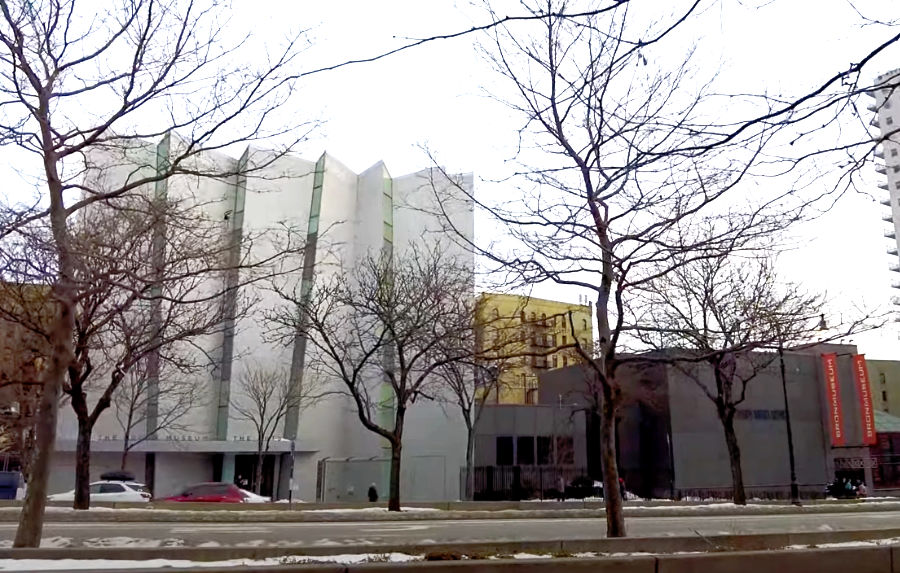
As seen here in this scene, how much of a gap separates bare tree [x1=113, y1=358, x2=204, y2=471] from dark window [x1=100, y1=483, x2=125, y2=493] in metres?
9.77

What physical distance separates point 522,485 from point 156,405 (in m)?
20.6

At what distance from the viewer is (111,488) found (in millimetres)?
28875

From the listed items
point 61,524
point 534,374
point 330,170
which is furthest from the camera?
point 534,374

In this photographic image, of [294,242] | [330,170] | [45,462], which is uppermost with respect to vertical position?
[330,170]

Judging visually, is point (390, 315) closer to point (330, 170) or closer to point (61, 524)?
point (61, 524)

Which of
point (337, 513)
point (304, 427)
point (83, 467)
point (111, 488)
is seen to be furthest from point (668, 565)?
point (304, 427)

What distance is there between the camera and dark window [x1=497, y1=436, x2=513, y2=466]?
41.1m

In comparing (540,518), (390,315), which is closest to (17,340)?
(390,315)

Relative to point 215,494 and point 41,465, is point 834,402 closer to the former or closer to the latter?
point 215,494

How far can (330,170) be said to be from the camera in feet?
164

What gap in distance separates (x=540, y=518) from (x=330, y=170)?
3215cm

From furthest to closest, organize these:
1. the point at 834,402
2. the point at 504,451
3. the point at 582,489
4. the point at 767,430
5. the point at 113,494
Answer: the point at 834,402
the point at 767,430
the point at 504,451
the point at 582,489
the point at 113,494

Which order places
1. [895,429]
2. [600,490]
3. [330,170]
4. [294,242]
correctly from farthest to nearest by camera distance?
[330,170], [895,429], [600,490], [294,242]

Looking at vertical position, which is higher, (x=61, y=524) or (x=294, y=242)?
(x=294, y=242)
